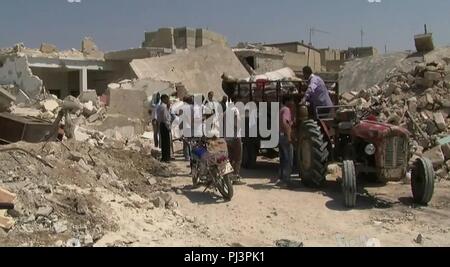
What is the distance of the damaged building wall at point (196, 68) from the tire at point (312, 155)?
1323 centimetres

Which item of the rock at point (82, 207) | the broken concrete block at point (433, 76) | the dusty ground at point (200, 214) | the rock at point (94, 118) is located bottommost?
the dusty ground at point (200, 214)

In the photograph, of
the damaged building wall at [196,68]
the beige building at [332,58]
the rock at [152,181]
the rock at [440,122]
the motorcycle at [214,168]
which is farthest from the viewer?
the beige building at [332,58]

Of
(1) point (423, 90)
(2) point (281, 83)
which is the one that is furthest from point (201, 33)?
(2) point (281, 83)

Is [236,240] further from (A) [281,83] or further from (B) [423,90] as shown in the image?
(B) [423,90]

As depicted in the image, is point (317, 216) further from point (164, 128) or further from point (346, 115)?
point (164, 128)

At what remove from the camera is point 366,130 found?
866cm

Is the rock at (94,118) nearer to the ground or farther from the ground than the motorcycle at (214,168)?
farther from the ground

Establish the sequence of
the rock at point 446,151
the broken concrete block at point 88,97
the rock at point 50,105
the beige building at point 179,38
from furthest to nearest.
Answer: the beige building at point 179,38 < the broken concrete block at point 88,97 < the rock at point 50,105 < the rock at point 446,151

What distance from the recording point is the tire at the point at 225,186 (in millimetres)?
8461

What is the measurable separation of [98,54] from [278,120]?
2047 cm

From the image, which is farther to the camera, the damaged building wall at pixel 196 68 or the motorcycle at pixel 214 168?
the damaged building wall at pixel 196 68

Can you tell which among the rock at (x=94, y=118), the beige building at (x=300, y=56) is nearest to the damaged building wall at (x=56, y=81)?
the rock at (x=94, y=118)

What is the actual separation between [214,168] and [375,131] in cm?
254

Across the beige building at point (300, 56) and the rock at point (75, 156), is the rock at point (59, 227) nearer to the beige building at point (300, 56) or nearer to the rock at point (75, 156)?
the rock at point (75, 156)
